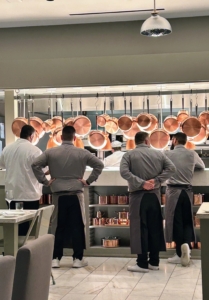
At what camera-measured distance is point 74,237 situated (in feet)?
21.0

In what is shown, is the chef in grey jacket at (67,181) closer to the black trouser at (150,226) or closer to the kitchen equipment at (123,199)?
the black trouser at (150,226)

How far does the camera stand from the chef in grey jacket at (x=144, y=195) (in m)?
6.29

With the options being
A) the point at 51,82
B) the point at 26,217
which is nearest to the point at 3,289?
the point at 26,217

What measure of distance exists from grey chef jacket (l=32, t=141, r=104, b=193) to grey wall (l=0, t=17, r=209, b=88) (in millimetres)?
870

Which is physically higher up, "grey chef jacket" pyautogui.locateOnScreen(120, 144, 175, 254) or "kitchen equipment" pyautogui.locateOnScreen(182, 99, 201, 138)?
A: "kitchen equipment" pyautogui.locateOnScreen(182, 99, 201, 138)

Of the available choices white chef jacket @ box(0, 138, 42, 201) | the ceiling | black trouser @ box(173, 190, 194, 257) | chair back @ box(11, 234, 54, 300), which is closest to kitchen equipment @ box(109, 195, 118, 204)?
black trouser @ box(173, 190, 194, 257)

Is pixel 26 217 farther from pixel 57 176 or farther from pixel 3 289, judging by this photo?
pixel 3 289

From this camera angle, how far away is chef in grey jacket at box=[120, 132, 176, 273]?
6.29m

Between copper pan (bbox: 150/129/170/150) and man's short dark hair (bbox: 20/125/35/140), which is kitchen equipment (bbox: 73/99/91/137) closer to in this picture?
copper pan (bbox: 150/129/170/150)

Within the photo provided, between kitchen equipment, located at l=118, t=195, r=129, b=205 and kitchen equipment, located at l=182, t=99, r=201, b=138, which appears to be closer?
kitchen equipment, located at l=118, t=195, r=129, b=205

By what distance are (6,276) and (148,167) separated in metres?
4.14

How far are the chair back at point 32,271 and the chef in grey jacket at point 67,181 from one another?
3.40 m

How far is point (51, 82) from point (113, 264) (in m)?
2.49

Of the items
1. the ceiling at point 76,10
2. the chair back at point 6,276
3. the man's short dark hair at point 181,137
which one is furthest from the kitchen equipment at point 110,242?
the chair back at point 6,276
